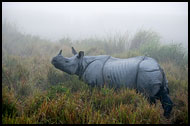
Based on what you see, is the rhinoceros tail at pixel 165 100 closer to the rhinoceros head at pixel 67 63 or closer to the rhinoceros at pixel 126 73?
the rhinoceros at pixel 126 73

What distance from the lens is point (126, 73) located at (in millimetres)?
3766

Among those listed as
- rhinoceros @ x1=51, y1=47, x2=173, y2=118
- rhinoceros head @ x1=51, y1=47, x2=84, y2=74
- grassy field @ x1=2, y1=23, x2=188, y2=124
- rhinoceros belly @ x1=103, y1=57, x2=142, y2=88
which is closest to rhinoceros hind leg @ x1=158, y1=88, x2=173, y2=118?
rhinoceros @ x1=51, y1=47, x2=173, y2=118

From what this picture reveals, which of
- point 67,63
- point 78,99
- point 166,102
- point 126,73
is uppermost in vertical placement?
point 67,63

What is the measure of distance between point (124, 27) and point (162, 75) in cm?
1603

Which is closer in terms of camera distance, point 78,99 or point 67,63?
point 78,99

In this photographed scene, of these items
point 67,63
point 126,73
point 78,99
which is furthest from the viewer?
point 67,63

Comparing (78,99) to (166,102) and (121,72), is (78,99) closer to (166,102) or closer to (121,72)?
(121,72)

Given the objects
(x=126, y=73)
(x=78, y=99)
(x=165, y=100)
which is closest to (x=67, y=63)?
(x=78, y=99)

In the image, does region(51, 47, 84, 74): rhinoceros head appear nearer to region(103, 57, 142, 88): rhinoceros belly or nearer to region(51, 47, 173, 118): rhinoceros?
region(51, 47, 173, 118): rhinoceros

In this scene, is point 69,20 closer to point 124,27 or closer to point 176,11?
point 124,27

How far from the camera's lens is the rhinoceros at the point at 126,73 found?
3436 millimetres

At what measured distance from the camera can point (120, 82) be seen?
3.86 metres

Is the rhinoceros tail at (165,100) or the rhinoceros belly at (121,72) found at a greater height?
the rhinoceros belly at (121,72)

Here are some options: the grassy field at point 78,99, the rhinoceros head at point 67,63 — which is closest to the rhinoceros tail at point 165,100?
the grassy field at point 78,99
